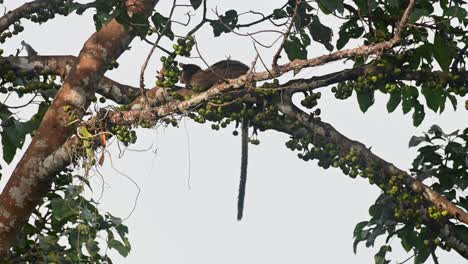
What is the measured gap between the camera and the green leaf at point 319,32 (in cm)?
555

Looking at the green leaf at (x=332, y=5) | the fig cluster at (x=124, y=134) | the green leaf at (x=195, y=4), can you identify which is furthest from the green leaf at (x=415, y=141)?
the fig cluster at (x=124, y=134)

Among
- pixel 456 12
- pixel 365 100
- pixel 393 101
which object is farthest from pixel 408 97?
pixel 456 12

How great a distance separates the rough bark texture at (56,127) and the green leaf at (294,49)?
2.82 feet

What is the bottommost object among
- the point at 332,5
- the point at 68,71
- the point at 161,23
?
the point at 332,5

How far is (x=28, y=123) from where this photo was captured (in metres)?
5.43

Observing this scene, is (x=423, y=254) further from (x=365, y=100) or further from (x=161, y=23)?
(x=161, y=23)

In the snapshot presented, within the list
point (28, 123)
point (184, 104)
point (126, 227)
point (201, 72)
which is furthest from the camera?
point (201, 72)

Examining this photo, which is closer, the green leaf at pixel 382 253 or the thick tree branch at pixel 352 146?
the thick tree branch at pixel 352 146

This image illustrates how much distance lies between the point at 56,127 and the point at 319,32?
5.73ft

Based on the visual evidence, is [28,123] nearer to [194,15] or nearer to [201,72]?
[194,15]

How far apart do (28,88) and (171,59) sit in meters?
1.19

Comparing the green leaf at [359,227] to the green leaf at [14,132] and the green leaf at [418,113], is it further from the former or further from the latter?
the green leaf at [14,132]

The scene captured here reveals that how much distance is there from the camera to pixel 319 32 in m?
5.56

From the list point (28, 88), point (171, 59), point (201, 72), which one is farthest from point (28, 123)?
point (201, 72)
